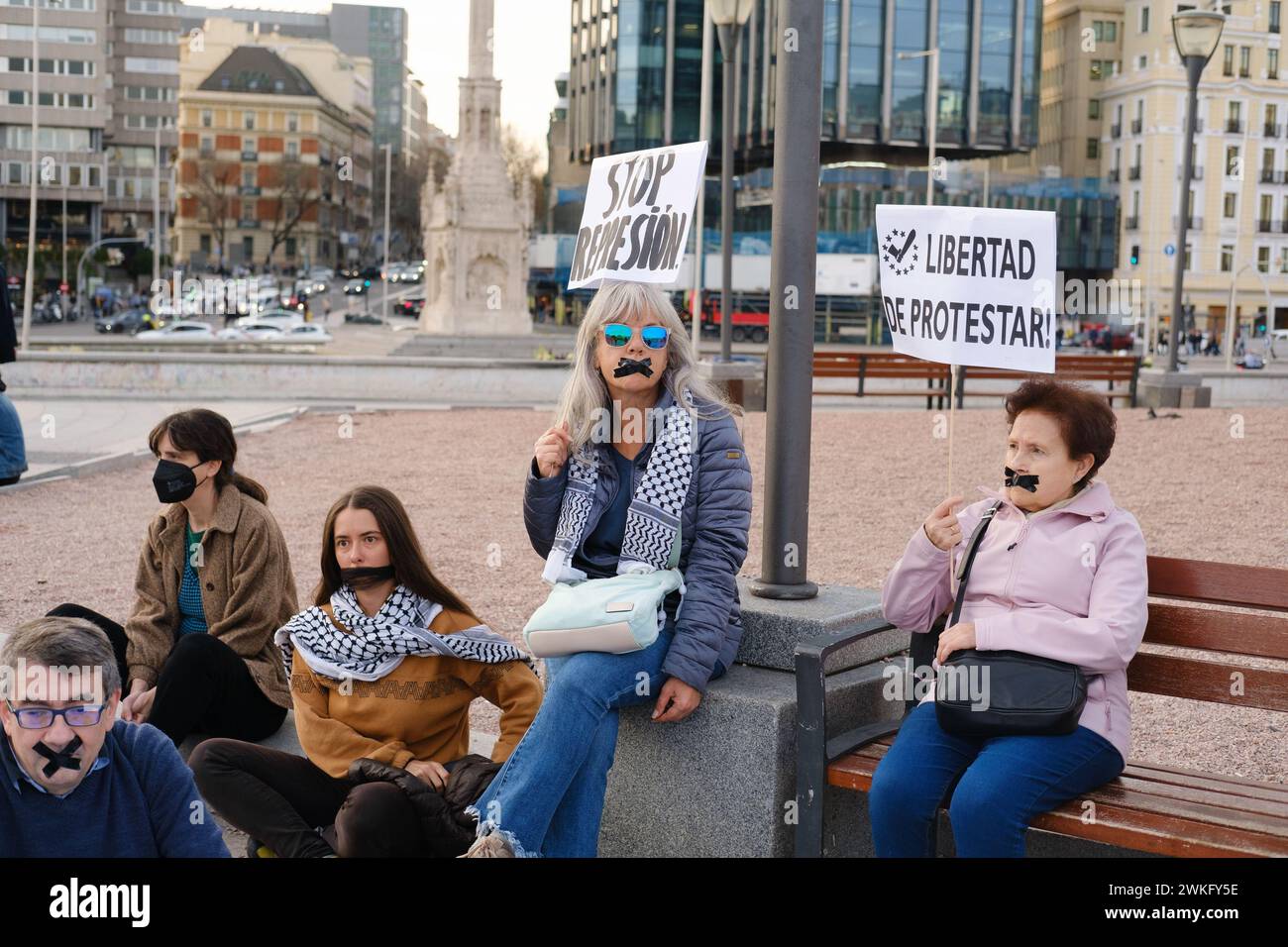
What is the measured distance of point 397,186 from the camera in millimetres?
128500

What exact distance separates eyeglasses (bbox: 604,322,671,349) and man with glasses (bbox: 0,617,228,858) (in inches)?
70.0

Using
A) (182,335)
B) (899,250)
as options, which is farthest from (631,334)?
(182,335)

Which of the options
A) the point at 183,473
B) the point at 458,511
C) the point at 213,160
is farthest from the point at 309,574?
the point at 213,160

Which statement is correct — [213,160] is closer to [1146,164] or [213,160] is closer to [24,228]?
[24,228]

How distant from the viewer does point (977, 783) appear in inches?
148

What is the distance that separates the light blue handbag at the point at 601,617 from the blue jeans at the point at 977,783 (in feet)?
2.45

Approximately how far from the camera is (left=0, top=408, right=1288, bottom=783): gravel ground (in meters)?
8.33

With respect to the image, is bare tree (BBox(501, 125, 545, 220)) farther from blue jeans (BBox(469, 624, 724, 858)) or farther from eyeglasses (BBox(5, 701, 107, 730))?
eyeglasses (BBox(5, 701, 107, 730))

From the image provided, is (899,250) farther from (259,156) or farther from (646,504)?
(259,156)

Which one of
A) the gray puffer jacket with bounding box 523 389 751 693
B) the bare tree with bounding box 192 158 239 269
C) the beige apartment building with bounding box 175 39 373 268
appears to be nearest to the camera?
the gray puffer jacket with bounding box 523 389 751 693

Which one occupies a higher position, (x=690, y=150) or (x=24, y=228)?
(x=24, y=228)

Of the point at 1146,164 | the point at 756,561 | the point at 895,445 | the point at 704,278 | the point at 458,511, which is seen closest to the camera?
the point at 756,561

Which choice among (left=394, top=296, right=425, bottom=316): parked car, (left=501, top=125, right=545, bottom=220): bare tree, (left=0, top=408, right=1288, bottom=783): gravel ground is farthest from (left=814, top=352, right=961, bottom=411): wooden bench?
(left=501, top=125, right=545, bottom=220): bare tree

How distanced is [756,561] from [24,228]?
11103 centimetres
